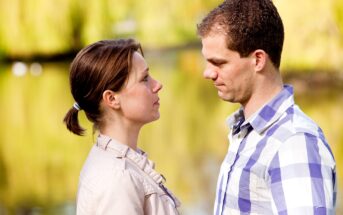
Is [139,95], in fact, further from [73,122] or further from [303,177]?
[303,177]

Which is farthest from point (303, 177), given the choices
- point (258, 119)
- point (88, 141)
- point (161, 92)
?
point (161, 92)

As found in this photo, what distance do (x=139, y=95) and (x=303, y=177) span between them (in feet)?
1.41

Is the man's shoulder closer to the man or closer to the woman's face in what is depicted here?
the man

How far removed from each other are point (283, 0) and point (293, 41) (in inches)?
26.2

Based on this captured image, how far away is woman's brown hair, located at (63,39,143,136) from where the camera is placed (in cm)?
154

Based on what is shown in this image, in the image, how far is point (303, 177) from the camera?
1286 millimetres

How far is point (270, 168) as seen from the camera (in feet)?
4.35

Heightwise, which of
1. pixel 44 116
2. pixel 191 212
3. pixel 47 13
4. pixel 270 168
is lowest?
pixel 270 168

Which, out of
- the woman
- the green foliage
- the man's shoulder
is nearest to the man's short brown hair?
the man's shoulder

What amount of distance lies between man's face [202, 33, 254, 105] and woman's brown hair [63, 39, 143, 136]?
0.62ft

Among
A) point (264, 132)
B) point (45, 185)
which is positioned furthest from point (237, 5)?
point (45, 185)

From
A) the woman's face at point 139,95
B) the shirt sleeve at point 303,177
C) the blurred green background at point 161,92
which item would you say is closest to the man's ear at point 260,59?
the shirt sleeve at point 303,177

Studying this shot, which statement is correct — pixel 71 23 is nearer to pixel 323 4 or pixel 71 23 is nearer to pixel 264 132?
pixel 323 4

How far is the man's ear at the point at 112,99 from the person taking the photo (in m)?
1.57
